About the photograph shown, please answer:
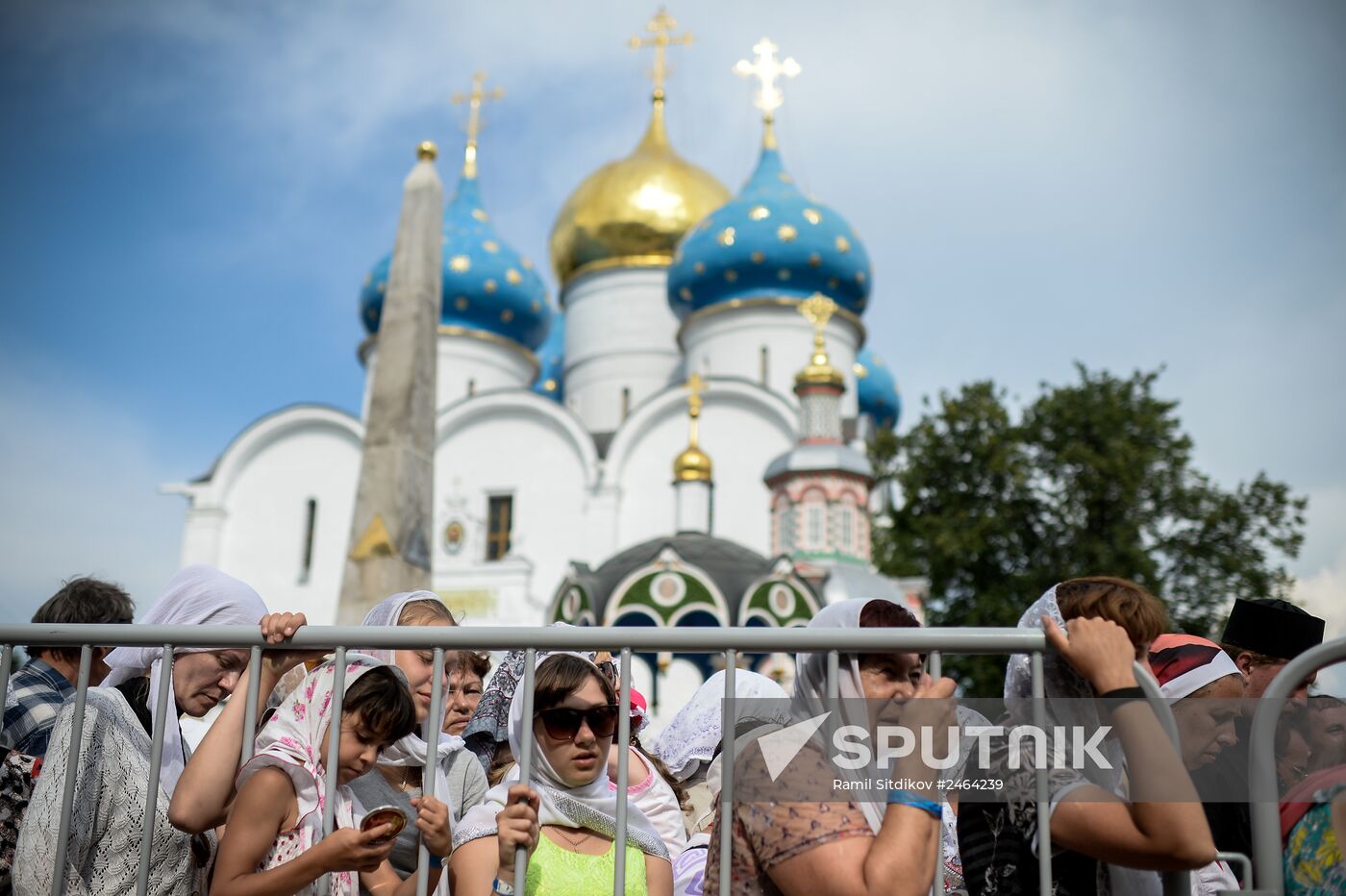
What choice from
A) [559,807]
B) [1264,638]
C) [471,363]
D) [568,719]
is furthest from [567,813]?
[471,363]

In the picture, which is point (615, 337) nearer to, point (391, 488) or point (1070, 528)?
point (1070, 528)

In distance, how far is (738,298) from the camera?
84.2 ft

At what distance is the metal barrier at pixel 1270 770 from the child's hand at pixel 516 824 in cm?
130

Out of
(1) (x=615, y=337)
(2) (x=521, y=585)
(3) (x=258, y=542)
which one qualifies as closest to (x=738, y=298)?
(1) (x=615, y=337)

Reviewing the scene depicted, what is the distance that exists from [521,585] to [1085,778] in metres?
21.2

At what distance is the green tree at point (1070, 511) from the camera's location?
829 inches

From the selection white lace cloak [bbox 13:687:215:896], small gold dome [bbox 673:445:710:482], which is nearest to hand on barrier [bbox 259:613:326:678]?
A: white lace cloak [bbox 13:687:215:896]

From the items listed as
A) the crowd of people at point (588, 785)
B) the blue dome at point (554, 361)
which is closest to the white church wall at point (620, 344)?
the blue dome at point (554, 361)

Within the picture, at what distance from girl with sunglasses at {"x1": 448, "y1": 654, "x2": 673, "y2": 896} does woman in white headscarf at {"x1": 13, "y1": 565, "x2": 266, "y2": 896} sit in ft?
2.10

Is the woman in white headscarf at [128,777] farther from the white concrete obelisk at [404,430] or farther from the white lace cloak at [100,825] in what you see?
the white concrete obelisk at [404,430]

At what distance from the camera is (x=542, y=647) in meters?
2.50

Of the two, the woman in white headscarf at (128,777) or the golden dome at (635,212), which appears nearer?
the woman in white headscarf at (128,777)

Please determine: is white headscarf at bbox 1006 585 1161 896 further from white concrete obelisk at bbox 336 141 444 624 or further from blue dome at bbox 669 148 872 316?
blue dome at bbox 669 148 872 316

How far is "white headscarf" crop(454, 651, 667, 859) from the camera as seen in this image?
253cm
